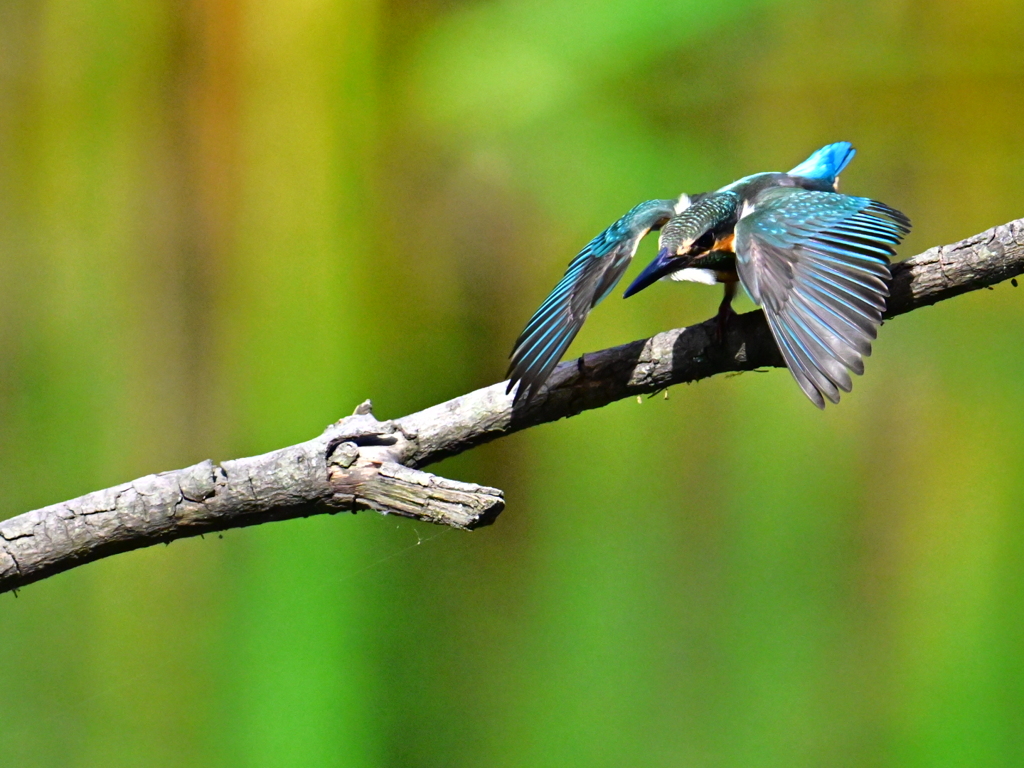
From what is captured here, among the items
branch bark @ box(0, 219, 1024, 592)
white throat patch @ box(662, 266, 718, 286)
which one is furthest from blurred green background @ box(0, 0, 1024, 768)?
branch bark @ box(0, 219, 1024, 592)

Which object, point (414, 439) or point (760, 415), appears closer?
point (414, 439)

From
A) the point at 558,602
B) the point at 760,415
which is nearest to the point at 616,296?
the point at 760,415

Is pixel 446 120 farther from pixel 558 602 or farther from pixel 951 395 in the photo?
pixel 951 395

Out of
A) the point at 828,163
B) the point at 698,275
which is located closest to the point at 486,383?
the point at 698,275

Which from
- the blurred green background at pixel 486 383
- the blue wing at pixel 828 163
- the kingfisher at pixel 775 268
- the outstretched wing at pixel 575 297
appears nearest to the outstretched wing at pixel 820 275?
the kingfisher at pixel 775 268

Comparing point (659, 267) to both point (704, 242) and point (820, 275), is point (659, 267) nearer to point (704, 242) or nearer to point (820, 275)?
point (704, 242)

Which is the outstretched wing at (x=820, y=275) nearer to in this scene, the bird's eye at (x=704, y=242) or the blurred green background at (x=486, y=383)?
the bird's eye at (x=704, y=242)

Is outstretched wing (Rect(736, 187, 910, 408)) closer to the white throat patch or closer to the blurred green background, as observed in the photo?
the white throat patch
